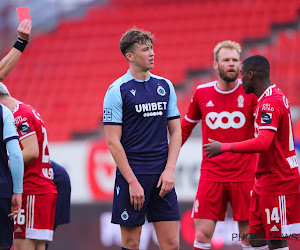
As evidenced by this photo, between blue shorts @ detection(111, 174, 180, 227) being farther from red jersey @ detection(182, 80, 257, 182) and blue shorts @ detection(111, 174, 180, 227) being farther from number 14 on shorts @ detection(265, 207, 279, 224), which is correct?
red jersey @ detection(182, 80, 257, 182)

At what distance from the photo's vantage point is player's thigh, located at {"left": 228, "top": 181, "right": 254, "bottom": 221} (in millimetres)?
5461

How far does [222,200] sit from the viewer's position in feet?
18.1

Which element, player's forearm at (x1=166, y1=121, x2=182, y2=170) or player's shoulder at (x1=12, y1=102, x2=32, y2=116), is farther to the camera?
player's shoulder at (x1=12, y1=102, x2=32, y2=116)

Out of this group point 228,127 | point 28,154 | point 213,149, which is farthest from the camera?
point 228,127

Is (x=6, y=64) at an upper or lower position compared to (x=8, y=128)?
upper

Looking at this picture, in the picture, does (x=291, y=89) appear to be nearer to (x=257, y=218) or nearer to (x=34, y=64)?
(x=257, y=218)

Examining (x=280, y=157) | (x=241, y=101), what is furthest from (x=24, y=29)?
(x=280, y=157)

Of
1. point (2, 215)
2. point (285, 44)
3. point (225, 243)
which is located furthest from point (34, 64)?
point (2, 215)

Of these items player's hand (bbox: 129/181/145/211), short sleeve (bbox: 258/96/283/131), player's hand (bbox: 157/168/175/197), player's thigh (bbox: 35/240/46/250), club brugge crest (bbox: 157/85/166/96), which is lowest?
player's thigh (bbox: 35/240/46/250)

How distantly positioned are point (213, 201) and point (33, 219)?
1.70 metres

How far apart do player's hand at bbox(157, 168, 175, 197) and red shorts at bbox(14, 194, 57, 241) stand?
129 centimetres

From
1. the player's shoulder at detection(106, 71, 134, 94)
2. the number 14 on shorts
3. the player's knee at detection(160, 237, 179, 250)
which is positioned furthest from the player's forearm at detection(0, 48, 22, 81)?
the number 14 on shorts

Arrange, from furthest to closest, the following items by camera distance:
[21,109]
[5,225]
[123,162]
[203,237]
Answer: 1. [203,237]
2. [21,109]
3. [123,162]
4. [5,225]

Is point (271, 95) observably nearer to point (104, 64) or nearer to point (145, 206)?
point (145, 206)
